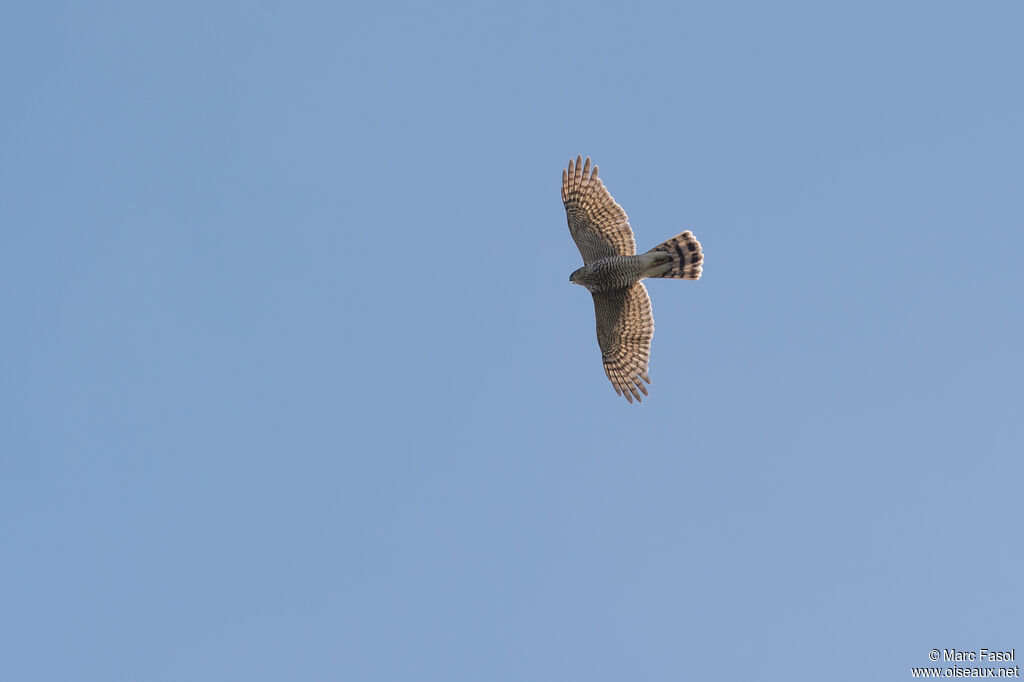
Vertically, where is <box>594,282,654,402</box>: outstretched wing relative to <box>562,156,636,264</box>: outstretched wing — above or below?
below

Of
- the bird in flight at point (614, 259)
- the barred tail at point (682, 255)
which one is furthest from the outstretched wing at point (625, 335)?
the barred tail at point (682, 255)

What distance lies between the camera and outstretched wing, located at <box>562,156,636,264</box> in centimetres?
1784

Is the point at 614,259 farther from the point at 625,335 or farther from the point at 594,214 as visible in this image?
the point at 625,335

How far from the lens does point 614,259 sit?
58.5 feet

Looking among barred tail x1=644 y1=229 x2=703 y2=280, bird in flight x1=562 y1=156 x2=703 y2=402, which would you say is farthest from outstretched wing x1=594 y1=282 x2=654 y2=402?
barred tail x1=644 y1=229 x2=703 y2=280

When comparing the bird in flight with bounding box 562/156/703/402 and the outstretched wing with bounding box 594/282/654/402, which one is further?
the outstretched wing with bounding box 594/282/654/402

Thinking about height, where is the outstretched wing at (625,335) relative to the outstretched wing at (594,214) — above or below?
below

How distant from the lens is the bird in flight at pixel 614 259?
58.2ft

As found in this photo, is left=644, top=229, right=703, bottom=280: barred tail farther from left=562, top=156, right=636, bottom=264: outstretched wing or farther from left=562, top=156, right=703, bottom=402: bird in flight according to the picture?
left=562, top=156, right=636, bottom=264: outstretched wing

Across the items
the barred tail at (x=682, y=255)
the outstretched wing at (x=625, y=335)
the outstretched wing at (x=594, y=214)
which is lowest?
the outstretched wing at (x=625, y=335)

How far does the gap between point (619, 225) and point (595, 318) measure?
2199 millimetres

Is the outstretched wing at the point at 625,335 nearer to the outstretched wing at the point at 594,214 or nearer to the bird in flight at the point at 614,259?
the bird in flight at the point at 614,259

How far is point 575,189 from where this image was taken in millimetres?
18000

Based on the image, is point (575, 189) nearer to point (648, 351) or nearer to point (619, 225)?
point (619, 225)
